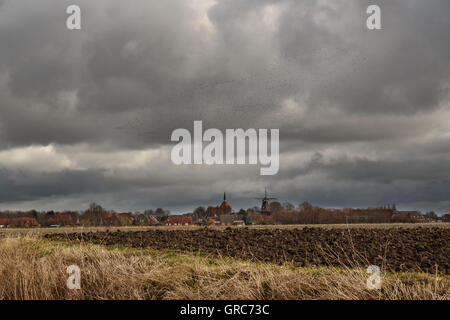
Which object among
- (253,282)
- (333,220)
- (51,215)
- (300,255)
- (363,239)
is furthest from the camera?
(51,215)

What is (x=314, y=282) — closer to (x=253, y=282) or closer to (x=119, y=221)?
(x=253, y=282)

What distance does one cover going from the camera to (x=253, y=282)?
1073 centimetres

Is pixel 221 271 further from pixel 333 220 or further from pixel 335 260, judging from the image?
pixel 333 220

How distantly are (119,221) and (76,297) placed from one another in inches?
3443

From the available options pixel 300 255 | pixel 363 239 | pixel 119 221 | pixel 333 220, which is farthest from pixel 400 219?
pixel 300 255

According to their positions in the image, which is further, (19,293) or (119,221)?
(119,221)

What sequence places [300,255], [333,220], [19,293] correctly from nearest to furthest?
[19,293], [300,255], [333,220]

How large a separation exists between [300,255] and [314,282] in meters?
11.8
